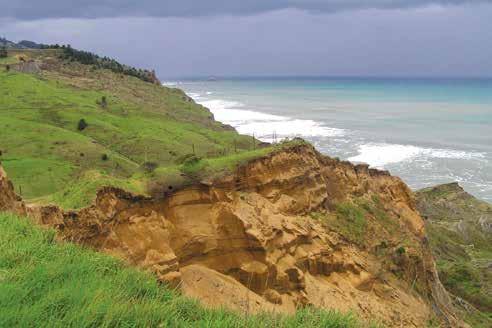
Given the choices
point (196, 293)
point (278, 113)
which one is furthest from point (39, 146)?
point (278, 113)

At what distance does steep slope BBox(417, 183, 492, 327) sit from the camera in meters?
26.3

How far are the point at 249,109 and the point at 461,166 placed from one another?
77857 mm

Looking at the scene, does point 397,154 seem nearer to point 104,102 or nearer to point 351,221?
point 104,102

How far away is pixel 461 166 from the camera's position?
65125 millimetres

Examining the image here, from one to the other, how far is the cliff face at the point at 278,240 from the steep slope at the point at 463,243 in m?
5.33

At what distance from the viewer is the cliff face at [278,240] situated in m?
14.1

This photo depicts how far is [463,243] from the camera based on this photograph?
36.0 m

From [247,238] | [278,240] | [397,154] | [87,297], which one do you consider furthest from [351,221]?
[397,154]

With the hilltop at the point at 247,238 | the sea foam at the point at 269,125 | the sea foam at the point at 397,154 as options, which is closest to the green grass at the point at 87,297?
the hilltop at the point at 247,238

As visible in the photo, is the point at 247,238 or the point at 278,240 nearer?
the point at 247,238

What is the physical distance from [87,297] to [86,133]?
5431 cm

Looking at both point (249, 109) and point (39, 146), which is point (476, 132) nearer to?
point (249, 109)

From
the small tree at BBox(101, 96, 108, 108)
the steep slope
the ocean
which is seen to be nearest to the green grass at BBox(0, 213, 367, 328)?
the steep slope

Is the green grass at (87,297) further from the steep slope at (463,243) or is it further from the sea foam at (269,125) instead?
the sea foam at (269,125)
